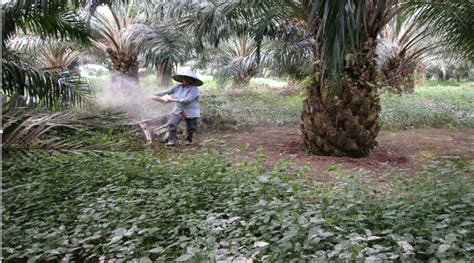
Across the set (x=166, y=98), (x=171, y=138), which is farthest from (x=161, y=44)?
(x=171, y=138)

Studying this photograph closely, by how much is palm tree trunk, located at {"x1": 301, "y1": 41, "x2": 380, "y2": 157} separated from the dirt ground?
192 millimetres

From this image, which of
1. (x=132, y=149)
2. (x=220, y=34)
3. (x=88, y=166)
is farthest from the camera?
(x=220, y=34)

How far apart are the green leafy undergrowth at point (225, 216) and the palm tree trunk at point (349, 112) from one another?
1626 millimetres

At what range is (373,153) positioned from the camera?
5.72 meters

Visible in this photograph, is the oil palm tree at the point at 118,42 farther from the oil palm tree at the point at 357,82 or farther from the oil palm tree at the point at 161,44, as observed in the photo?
the oil palm tree at the point at 357,82

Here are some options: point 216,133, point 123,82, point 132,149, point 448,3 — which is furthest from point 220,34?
point 448,3

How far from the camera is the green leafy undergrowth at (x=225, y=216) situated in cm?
231

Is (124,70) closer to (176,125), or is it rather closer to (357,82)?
(176,125)

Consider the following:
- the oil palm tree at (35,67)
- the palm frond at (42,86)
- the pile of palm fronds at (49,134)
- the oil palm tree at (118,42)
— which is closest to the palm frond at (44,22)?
the oil palm tree at (35,67)

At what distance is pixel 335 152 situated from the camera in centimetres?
561

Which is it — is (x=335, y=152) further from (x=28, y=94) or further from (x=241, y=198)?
(x=28, y=94)

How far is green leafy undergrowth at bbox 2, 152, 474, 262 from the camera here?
2.31 meters

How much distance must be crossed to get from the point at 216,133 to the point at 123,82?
14.6 ft

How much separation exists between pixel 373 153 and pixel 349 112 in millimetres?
663
